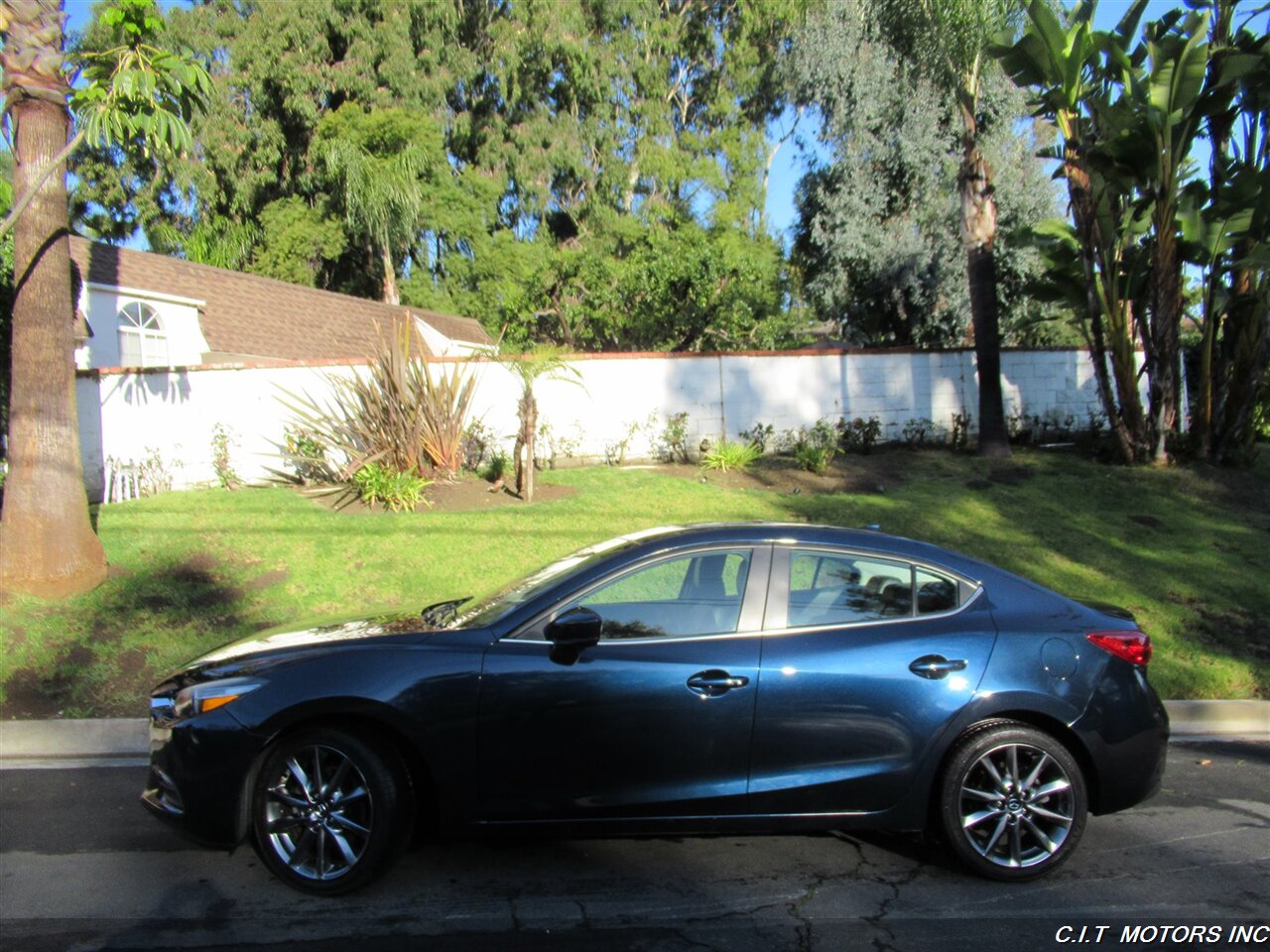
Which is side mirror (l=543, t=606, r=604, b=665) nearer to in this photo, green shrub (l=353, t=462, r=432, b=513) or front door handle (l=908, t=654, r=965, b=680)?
front door handle (l=908, t=654, r=965, b=680)

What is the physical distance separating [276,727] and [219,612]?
205 inches

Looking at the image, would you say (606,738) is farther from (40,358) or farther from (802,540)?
(40,358)

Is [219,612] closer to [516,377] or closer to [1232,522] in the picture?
[516,377]

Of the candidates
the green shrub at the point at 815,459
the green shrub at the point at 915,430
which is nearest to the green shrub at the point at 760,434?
the green shrub at the point at 815,459

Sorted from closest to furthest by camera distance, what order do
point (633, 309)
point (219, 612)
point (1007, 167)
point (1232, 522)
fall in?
point (219, 612) < point (1232, 522) < point (633, 309) < point (1007, 167)

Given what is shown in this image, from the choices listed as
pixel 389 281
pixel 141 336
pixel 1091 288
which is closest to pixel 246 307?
pixel 141 336

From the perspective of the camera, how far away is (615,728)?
4305 millimetres

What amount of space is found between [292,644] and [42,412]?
6063 mm

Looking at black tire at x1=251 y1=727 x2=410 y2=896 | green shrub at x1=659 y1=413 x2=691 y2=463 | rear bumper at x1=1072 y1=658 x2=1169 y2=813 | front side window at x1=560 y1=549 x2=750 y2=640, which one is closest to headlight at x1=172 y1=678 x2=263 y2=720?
black tire at x1=251 y1=727 x2=410 y2=896

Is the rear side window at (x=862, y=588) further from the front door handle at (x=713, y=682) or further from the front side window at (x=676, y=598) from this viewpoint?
the front door handle at (x=713, y=682)

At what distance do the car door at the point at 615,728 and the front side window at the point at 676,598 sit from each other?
91 millimetres

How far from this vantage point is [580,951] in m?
3.85

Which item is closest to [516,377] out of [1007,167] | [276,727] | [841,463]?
[841,463]

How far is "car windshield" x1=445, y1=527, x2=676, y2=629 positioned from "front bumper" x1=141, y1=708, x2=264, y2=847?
1.02 meters
